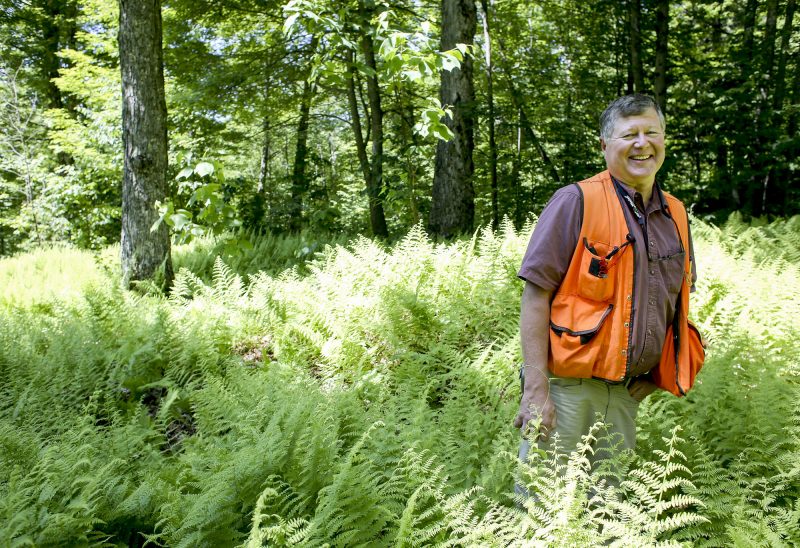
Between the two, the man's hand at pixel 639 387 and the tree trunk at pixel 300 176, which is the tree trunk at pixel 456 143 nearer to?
the tree trunk at pixel 300 176

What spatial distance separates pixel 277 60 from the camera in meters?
11.6

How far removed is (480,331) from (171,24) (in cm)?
902

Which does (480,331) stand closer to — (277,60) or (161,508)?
(161,508)

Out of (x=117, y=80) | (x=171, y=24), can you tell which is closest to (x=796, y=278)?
(x=171, y=24)

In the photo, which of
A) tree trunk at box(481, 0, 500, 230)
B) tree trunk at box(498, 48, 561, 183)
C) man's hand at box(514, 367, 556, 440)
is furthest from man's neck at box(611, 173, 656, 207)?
tree trunk at box(498, 48, 561, 183)

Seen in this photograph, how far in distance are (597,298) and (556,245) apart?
Result: 0.93ft

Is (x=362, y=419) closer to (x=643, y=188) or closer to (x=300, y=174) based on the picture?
(x=643, y=188)

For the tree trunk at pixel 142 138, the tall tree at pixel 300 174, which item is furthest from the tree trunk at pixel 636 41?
the tree trunk at pixel 142 138

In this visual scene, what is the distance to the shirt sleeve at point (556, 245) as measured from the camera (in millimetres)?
2422

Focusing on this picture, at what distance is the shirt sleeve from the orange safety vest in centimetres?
3

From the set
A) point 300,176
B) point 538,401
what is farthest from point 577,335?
point 300,176

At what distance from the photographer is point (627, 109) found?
2.48 metres

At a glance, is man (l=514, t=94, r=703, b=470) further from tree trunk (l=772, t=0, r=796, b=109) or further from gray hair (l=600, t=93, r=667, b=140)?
tree trunk (l=772, t=0, r=796, b=109)

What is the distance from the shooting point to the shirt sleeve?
7.95 feet
